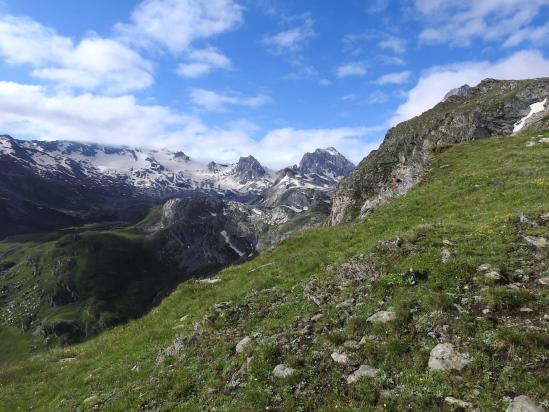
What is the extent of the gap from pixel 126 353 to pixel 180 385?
903cm

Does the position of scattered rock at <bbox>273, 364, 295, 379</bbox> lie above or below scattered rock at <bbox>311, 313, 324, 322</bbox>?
below

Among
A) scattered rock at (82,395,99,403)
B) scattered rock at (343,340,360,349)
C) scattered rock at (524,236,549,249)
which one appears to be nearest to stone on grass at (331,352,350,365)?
scattered rock at (343,340,360,349)

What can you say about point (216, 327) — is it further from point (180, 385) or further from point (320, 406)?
point (320, 406)

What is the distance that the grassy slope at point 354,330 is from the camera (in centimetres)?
1419

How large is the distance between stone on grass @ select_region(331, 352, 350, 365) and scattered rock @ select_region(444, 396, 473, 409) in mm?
3947

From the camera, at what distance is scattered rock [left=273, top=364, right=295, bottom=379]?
16.5 meters

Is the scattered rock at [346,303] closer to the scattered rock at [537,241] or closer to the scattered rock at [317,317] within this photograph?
the scattered rock at [317,317]

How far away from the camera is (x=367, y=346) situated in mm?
16188

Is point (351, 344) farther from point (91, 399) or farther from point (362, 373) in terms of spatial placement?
point (91, 399)

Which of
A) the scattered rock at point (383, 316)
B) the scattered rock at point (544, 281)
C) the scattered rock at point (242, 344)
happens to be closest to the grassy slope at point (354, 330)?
the scattered rock at point (544, 281)

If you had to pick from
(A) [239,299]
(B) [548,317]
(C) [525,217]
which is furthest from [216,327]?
(C) [525,217]

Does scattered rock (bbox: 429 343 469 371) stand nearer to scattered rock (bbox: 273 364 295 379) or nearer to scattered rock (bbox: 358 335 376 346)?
scattered rock (bbox: 358 335 376 346)

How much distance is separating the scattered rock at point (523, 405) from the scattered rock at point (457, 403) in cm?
105

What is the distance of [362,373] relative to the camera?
49.8 ft
